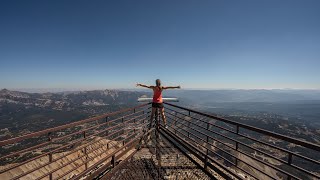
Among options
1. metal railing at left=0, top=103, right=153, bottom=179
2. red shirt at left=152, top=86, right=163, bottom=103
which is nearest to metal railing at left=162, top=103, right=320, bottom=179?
red shirt at left=152, top=86, right=163, bottom=103

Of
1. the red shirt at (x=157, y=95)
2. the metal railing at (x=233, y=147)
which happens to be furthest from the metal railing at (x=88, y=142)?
the metal railing at (x=233, y=147)

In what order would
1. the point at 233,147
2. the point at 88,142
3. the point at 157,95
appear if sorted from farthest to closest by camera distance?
the point at 157,95 → the point at 88,142 → the point at 233,147

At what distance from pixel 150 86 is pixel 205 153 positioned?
12.6 ft

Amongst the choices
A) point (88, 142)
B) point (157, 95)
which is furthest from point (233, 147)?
point (88, 142)

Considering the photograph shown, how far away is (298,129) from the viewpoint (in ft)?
622

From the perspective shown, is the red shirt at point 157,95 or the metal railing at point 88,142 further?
the red shirt at point 157,95

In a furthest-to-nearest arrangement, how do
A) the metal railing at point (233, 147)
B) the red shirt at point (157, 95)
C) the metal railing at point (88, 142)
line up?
the red shirt at point (157, 95) < the metal railing at point (88, 142) < the metal railing at point (233, 147)

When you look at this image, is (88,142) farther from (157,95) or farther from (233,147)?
(233,147)

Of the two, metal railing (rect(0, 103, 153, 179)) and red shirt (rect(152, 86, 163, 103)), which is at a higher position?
red shirt (rect(152, 86, 163, 103))

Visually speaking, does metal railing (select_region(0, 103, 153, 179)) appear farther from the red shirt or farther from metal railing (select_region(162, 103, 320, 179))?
metal railing (select_region(162, 103, 320, 179))

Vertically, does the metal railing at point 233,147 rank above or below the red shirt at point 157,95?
below

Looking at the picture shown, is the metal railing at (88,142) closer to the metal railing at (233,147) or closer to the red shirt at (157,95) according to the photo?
the red shirt at (157,95)

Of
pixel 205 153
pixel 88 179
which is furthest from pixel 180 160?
pixel 88 179

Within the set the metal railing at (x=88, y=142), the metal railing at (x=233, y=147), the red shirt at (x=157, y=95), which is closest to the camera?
the metal railing at (x=233, y=147)
